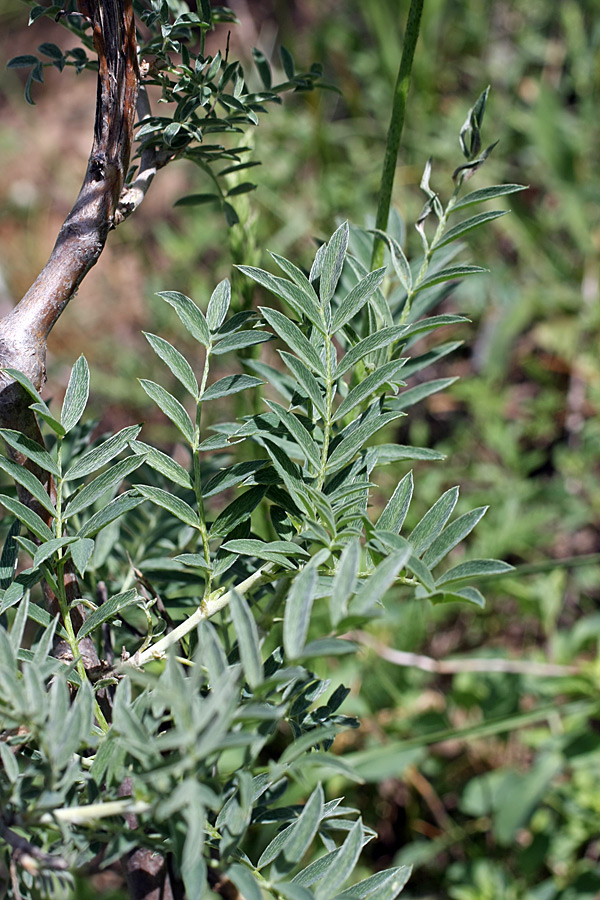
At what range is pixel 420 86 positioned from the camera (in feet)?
8.03

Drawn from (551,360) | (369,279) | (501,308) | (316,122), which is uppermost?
(316,122)

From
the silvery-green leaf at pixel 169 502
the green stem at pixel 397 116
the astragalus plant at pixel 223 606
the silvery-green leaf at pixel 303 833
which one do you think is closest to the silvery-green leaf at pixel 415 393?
the astragalus plant at pixel 223 606

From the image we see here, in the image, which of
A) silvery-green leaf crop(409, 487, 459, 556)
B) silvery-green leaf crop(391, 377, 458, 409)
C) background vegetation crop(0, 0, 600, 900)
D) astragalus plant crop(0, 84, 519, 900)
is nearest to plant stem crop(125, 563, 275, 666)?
astragalus plant crop(0, 84, 519, 900)

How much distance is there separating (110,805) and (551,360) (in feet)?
6.47

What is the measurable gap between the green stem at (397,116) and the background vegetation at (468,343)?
211 mm

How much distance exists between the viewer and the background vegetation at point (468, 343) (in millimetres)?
1349

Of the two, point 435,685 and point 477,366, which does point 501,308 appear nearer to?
point 477,366

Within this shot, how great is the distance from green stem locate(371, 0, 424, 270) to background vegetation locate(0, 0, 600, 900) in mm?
211

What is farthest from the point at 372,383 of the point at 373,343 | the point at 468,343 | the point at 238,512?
the point at 468,343

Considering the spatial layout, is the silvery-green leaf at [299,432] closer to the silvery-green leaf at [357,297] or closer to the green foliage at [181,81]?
the silvery-green leaf at [357,297]

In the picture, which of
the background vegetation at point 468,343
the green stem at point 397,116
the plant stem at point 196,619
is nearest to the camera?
the plant stem at point 196,619

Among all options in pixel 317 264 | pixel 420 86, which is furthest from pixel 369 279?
pixel 420 86

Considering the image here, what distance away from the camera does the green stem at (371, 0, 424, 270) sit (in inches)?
23.8

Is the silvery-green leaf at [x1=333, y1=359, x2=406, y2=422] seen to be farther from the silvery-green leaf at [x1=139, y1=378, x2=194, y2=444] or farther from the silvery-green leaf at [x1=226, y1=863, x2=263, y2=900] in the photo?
the silvery-green leaf at [x1=226, y1=863, x2=263, y2=900]
